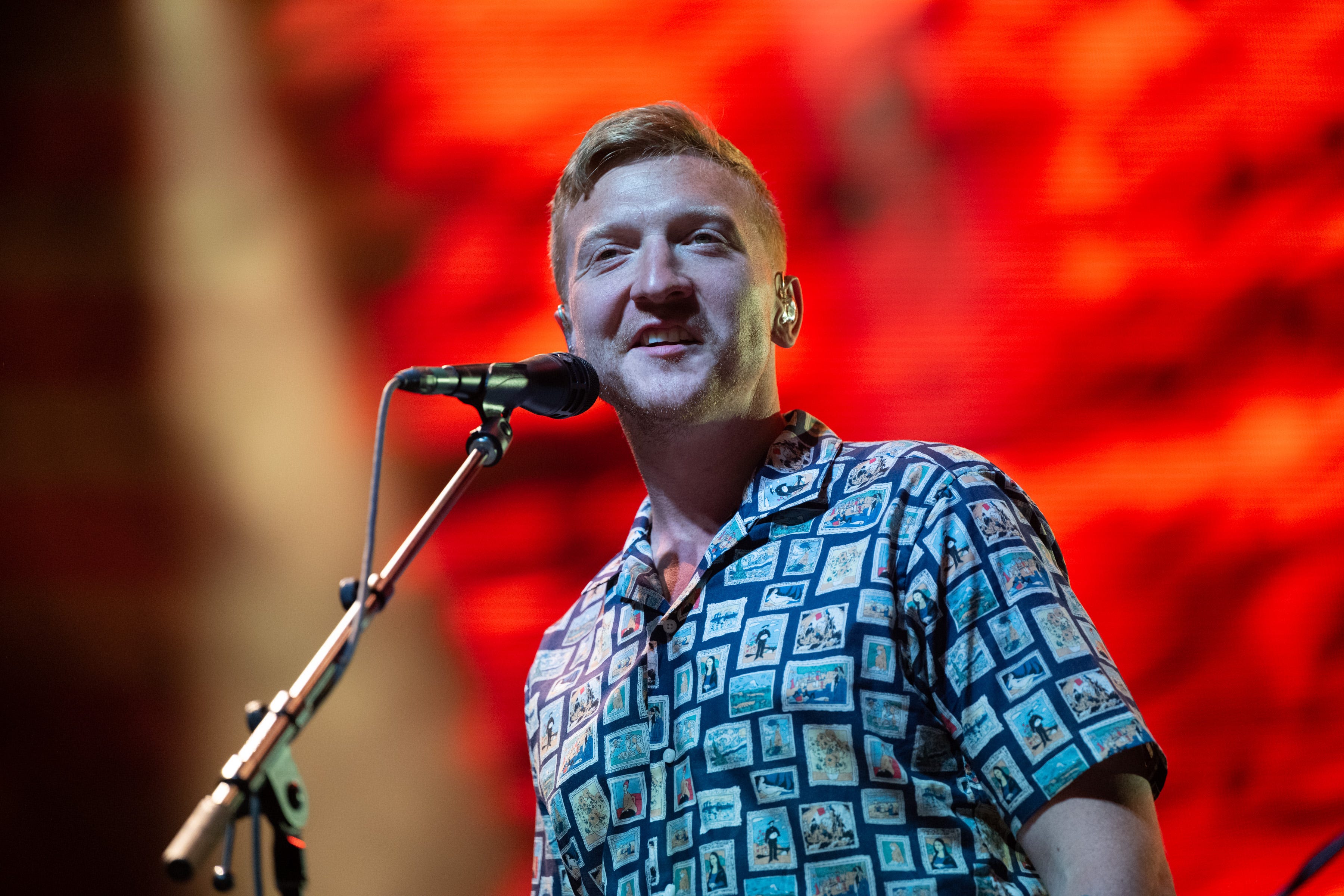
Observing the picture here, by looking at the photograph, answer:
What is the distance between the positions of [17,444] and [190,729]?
0.82m

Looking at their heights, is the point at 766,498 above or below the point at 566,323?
below

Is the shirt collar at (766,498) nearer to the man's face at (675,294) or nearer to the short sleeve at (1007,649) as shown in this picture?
the man's face at (675,294)

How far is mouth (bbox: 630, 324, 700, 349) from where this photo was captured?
1692 mm

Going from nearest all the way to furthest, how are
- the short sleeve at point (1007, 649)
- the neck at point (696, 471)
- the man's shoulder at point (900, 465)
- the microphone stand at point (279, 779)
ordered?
the microphone stand at point (279, 779)
the short sleeve at point (1007, 649)
the man's shoulder at point (900, 465)
the neck at point (696, 471)

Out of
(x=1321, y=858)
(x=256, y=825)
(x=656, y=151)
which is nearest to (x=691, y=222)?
(x=656, y=151)

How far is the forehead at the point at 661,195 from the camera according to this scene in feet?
5.83

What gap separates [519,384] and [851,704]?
58cm

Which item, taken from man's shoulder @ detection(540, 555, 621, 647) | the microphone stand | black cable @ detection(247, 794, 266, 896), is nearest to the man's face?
man's shoulder @ detection(540, 555, 621, 647)

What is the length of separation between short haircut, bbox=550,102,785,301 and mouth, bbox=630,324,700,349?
0.28m

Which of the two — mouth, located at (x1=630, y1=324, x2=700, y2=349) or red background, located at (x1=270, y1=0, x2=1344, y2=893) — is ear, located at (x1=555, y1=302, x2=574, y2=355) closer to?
mouth, located at (x1=630, y1=324, x2=700, y2=349)

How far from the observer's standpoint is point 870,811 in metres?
1.33

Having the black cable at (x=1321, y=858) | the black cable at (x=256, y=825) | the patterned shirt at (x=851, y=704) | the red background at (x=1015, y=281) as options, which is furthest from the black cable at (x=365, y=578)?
the red background at (x=1015, y=281)

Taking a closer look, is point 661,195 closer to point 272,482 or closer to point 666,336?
point 666,336

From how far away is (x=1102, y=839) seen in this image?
1.18 meters
